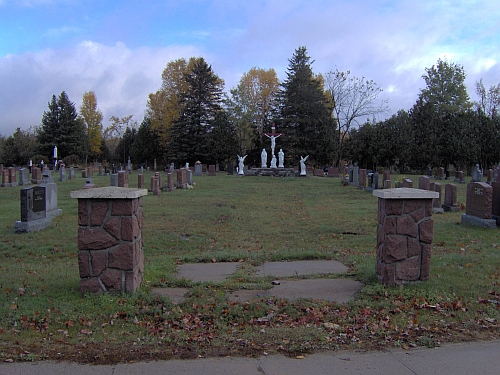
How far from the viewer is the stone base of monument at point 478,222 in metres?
11.7

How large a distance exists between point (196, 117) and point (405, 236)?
2058 inches

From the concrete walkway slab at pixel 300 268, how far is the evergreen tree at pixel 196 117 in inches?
1875

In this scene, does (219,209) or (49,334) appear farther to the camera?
(219,209)

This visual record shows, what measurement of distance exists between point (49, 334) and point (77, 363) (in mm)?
767

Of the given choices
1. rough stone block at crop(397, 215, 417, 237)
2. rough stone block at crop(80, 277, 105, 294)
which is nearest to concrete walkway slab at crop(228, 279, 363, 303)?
rough stone block at crop(397, 215, 417, 237)

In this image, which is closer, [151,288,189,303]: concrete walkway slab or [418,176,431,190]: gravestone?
[151,288,189,303]: concrete walkway slab

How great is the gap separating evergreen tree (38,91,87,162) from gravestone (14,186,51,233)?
5258cm

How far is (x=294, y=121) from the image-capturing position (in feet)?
178

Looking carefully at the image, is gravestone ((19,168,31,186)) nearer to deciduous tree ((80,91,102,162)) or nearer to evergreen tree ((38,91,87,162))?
evergreen tree ((38,91,87,162))

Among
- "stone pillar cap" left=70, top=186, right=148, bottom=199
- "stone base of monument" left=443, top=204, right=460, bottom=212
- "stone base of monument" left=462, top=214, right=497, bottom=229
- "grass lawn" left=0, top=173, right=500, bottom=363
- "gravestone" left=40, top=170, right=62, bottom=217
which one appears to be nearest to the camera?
"grass lawn" left=0, top=173, right=500, bottom=363

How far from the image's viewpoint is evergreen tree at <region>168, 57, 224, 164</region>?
2181 inches

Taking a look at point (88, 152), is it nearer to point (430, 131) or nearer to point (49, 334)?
point (430, 131)

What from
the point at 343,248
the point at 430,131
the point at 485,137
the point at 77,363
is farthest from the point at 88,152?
the point at 77,363

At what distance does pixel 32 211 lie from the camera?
12156mm
